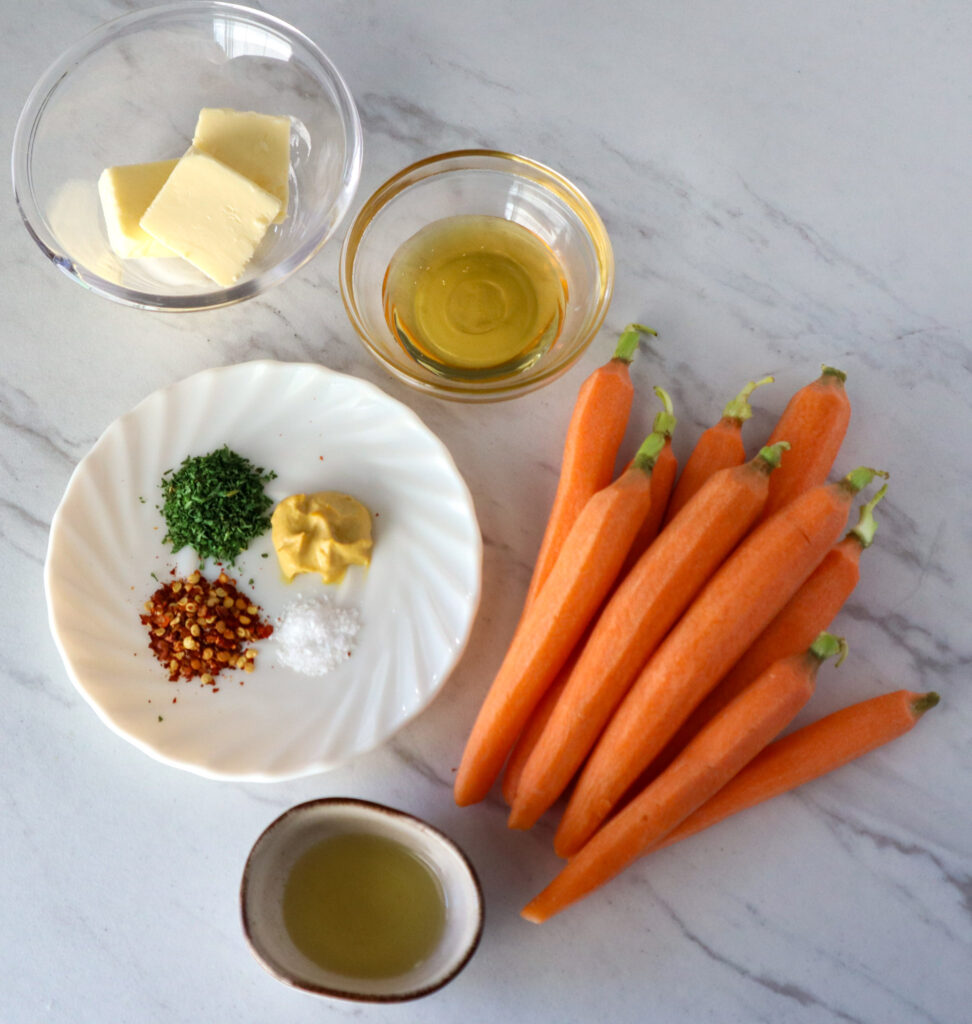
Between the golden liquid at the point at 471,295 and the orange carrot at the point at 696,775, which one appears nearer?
the orange carrot at the point at 696,775

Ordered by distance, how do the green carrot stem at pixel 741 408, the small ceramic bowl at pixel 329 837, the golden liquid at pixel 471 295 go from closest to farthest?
1. the small ceramic bowl at pixel 329 837
2. the green carrot stem at pixel 741 408
3. the golden liquid at pixel 471 295

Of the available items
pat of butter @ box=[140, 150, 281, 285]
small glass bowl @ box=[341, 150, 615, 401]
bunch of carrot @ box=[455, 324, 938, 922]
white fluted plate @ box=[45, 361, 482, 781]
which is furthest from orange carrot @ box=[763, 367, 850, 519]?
pat of butter @ box=[140, 150, 281, 285]

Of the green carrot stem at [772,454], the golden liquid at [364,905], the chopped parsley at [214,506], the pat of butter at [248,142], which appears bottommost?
the golden liquid at [364,905]

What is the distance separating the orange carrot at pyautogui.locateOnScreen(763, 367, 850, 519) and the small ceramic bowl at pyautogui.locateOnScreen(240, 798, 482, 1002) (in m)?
0.77

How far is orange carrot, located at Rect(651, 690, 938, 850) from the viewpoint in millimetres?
1391

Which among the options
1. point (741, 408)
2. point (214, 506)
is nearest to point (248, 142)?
point (214, 506)

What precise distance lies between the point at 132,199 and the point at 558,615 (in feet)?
3.20

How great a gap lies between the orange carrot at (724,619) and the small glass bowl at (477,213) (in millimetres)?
428

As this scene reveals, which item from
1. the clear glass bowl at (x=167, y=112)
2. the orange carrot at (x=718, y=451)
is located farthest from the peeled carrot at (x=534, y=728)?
the clear glass bowl at (x=167, y=112)

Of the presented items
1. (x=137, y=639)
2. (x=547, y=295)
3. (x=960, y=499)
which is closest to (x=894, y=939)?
(x=960, y=499)

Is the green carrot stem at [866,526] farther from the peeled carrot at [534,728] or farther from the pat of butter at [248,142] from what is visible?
the pat of butter at [248,142]

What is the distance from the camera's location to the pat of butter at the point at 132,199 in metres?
1.39

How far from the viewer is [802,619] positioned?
4.50ft

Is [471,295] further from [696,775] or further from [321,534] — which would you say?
[696,775]
